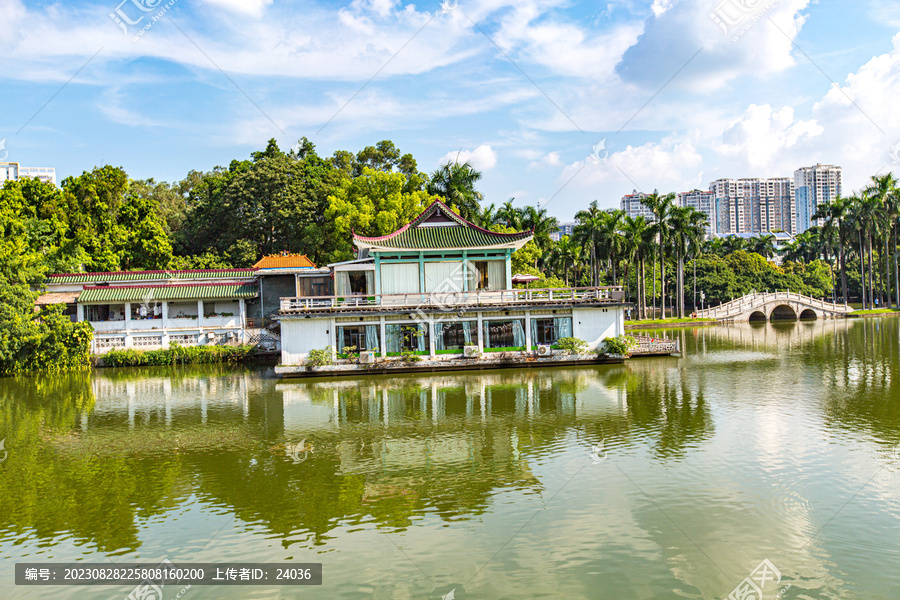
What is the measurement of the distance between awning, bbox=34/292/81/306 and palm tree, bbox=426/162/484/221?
22681mm

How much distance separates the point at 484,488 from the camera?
11.2 m

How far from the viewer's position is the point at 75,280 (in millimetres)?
31875

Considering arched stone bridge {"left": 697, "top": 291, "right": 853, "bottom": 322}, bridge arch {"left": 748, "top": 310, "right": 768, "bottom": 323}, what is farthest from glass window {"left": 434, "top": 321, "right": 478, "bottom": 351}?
bridge arch {"left": 748, "top": 310, "right": 768, "bottom": 323}

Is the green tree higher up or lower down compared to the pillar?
higher up

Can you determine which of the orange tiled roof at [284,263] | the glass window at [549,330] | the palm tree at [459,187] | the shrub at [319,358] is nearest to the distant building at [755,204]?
the palm tree at [459,187]

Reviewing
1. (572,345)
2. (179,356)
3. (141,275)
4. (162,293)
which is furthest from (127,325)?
(572,345)

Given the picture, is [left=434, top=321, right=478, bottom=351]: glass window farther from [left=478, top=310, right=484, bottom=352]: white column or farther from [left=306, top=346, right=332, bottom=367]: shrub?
[left=306, top=346, right=332, bottom=367]: shrub

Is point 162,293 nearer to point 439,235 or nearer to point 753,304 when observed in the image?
point 439,235

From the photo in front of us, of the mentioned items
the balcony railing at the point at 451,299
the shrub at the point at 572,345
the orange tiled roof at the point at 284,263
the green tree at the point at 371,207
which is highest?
the green tree at the point at 371,207

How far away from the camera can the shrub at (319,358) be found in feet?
83.3

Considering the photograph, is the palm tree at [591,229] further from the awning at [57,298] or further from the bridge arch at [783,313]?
the awning at [57,298]

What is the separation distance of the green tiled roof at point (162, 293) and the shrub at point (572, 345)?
16.5 metres

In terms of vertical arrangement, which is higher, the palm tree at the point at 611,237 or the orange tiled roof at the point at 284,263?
the palm tree at the point at 611,237

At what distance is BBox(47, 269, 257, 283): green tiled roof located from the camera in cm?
3183
